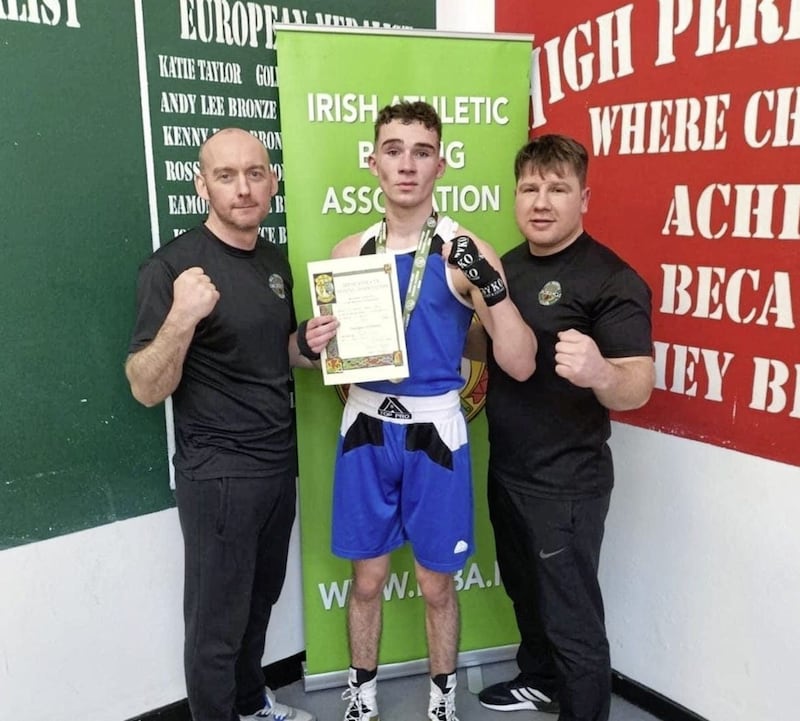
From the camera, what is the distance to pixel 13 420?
1.93 m

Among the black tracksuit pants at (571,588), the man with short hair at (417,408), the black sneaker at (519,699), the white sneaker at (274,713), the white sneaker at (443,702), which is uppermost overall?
the man with short hair at (417,408)

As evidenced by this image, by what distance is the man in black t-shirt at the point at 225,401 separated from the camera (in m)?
1.88

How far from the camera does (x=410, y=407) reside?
2023mm

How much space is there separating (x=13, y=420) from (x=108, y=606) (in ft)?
2.15

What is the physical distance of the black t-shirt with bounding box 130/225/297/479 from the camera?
1863 mm

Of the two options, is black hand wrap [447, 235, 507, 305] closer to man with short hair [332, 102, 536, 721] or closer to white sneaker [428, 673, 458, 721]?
man with short hair [332, 102, 536, 721]

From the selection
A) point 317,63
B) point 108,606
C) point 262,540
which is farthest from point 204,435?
point 317,63

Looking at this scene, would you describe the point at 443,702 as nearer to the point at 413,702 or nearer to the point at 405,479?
the point at 413,702

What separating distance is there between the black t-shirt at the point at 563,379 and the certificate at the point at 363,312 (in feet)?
1.09

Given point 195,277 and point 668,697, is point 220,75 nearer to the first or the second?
point 195,277

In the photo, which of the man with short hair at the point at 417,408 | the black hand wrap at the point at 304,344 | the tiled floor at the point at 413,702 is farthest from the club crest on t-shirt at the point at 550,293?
the tiled floor at the point at 413,702

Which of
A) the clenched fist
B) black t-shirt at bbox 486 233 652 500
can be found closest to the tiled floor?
black t-shirt at bbox 486 233 652 500

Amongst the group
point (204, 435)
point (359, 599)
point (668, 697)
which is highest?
point (204, 435)

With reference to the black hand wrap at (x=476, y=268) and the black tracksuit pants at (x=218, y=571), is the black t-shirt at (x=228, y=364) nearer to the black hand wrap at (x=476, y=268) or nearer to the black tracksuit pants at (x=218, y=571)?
the black tracksuit pants at (x=218, y=571)
